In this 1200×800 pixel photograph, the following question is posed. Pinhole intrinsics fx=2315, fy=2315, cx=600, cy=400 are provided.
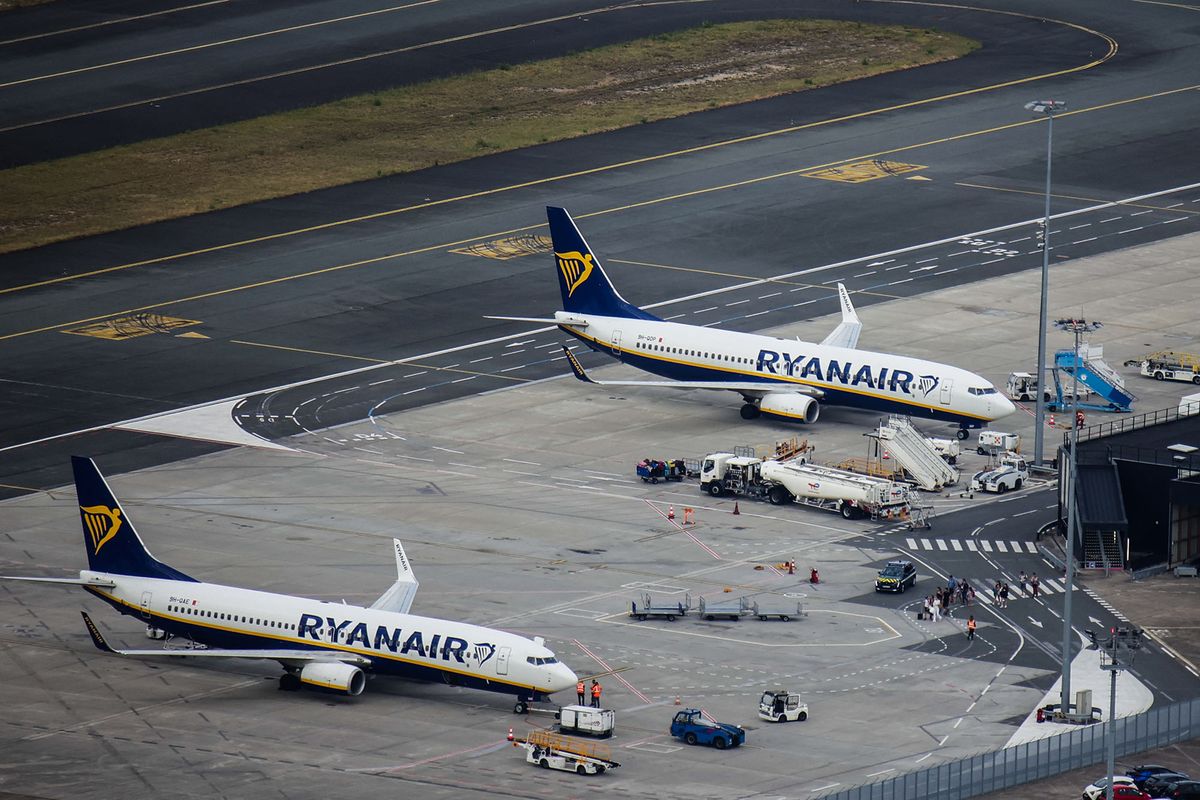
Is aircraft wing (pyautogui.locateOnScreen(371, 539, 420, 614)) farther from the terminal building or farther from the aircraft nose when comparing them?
the aircraft nose

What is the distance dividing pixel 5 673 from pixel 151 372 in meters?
54.5

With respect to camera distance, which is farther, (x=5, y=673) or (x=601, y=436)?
(x=601, y=436)

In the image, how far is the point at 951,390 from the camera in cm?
14088

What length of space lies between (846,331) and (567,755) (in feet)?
217

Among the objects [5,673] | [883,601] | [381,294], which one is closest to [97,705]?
[5,673]

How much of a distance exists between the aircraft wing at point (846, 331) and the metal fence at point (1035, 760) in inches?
2273

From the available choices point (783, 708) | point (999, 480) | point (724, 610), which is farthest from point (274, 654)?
point (999, 480)

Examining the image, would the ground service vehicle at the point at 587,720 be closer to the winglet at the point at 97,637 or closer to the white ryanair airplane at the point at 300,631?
the white ryanair airplane at the point at 300,631

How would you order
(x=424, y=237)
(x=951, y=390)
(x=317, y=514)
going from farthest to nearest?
(x=424, y=237)
(x=951, y=390)
(x=317, y=514)

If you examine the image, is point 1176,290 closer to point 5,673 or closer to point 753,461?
point 753,461

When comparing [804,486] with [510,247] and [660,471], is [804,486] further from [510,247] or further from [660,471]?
[510,247]

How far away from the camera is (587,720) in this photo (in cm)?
9706

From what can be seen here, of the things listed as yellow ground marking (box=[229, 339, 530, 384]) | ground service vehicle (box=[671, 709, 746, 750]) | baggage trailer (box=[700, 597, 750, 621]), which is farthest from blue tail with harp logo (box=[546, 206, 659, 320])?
ground service vehicle (box=[671, 709, 746, 750])

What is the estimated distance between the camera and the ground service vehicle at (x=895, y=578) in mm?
116438
